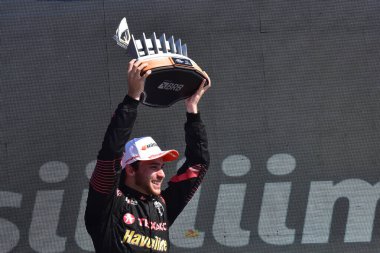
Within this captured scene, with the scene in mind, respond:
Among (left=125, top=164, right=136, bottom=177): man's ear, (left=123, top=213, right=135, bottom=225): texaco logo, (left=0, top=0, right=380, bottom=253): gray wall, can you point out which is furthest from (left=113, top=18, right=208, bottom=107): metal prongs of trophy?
(left=0, top=0, right=380, bottom=253): gray wall

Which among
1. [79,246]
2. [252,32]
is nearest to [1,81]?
[79,246]

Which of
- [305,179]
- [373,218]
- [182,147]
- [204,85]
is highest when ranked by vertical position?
[204,85]

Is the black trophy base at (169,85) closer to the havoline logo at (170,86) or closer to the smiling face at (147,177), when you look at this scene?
the havoline logo at (170,86)

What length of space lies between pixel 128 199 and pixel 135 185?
57 millimetres

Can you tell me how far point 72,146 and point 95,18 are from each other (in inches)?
36.5

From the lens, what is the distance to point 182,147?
4.06 meters

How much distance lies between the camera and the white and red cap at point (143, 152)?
2.00m

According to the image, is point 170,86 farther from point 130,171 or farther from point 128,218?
point 128,218

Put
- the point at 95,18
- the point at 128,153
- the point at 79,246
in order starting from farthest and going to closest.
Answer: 1. the point at 95,18
2. the point at 79,246
3. the point at 128,153

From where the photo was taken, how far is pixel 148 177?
200cm

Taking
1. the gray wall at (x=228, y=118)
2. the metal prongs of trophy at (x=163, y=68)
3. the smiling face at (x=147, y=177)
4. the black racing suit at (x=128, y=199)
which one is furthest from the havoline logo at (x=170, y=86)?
the gray wall at (x=228, y=118)

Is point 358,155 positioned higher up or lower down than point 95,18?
lower down

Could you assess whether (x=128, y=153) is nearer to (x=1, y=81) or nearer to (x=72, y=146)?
(x=72, y=146)

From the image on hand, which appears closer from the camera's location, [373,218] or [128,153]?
[128,153]
